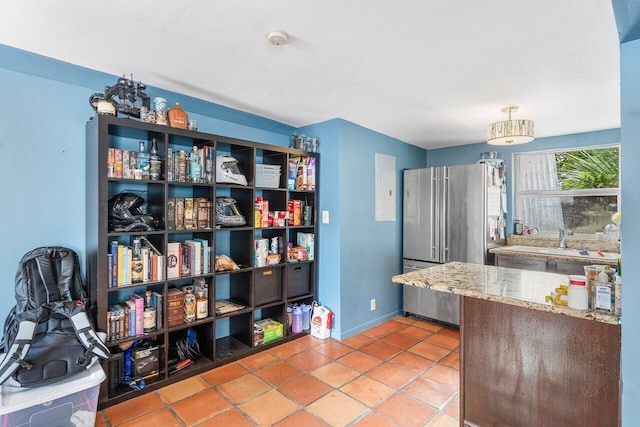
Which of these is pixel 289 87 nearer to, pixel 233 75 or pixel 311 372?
pixel 233 75

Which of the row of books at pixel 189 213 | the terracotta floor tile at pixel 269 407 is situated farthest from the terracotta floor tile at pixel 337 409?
the row of books at pixel 189 213

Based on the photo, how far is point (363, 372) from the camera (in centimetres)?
267

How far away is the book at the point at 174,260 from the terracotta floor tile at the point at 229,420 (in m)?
1.01

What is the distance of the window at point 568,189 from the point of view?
362 centimetres

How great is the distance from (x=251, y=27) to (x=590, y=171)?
399cm

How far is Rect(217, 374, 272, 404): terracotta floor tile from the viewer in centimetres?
231

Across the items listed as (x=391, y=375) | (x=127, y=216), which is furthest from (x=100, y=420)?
(x=391, y=375)

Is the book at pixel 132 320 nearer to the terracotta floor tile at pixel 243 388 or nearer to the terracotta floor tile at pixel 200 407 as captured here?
the terracotta floor tile at pixel 200 407

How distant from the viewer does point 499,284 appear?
1854 mm

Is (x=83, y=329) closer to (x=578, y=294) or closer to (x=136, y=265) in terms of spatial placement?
(x=136, y=265)

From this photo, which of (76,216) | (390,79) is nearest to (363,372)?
(390,79)

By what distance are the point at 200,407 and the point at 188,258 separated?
1.04m

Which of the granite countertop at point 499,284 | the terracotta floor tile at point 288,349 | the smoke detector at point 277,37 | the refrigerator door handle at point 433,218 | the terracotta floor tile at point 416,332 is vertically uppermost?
the smoke detector at point 277,37

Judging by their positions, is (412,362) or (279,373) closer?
(279,373)
